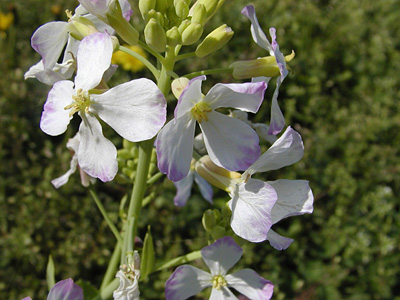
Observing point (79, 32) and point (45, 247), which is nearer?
point (79, 32)

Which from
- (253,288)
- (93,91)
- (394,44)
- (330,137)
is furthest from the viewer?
(394,44)

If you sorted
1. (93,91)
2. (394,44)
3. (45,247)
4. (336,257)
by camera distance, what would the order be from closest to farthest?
(93,91), (45,247), (336,257), (394,44)

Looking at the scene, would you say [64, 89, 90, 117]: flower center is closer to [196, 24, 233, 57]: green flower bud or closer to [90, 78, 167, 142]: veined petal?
[90, 78, 167, 142]: veined petal

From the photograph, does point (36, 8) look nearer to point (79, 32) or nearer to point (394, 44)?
point (79, 32)

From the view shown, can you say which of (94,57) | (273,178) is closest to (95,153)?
(94,57)

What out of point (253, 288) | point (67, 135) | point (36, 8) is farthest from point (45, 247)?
point (36, 8)

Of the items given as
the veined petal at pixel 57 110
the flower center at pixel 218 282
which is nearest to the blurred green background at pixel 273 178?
the flower center at pixel 218 282

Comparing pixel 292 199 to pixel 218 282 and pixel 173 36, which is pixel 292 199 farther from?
pixel 173 36

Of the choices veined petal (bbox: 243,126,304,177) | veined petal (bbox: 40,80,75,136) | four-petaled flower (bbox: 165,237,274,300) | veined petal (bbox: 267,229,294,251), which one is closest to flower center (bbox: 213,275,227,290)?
four-petaled flower (bbox: 165,237,274,300)

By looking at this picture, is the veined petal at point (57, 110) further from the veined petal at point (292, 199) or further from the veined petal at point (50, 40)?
the veined petal at point (292, 199)
